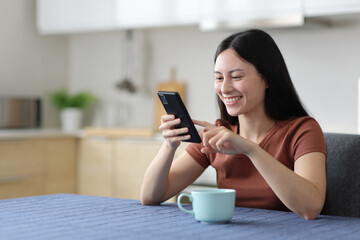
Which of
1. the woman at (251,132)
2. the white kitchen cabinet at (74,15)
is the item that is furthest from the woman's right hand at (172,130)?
the white kitchen cabinet at (74,15)

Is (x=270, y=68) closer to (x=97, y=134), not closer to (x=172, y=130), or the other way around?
(x=172, y=130)

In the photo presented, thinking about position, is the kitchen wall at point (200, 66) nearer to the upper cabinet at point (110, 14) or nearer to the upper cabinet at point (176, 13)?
the upper cabinet at point (176, 13)

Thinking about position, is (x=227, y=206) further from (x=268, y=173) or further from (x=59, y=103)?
(x=59, y=103)

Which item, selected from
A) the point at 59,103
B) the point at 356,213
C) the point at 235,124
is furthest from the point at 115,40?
the point at 356,213

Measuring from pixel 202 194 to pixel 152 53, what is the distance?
299 centimetres

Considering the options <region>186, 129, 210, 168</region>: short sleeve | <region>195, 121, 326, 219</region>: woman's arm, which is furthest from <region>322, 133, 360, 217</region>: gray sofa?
<region>186, 129, 210, 168</region>: short sleeve

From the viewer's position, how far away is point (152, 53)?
4.26 meters

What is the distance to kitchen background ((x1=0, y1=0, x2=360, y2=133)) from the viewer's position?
3445 millimetres

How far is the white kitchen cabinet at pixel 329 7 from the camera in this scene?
3059 millimetres

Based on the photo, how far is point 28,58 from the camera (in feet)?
14.4

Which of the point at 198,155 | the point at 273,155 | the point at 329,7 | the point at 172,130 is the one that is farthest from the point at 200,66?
the point at 172,130

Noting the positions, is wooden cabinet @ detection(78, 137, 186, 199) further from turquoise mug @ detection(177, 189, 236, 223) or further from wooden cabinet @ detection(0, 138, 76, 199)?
turquoise mug @ detection(177, 189, 236, 223)

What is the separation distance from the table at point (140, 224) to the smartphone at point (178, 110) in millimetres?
198

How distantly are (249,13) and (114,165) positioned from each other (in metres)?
1.30
